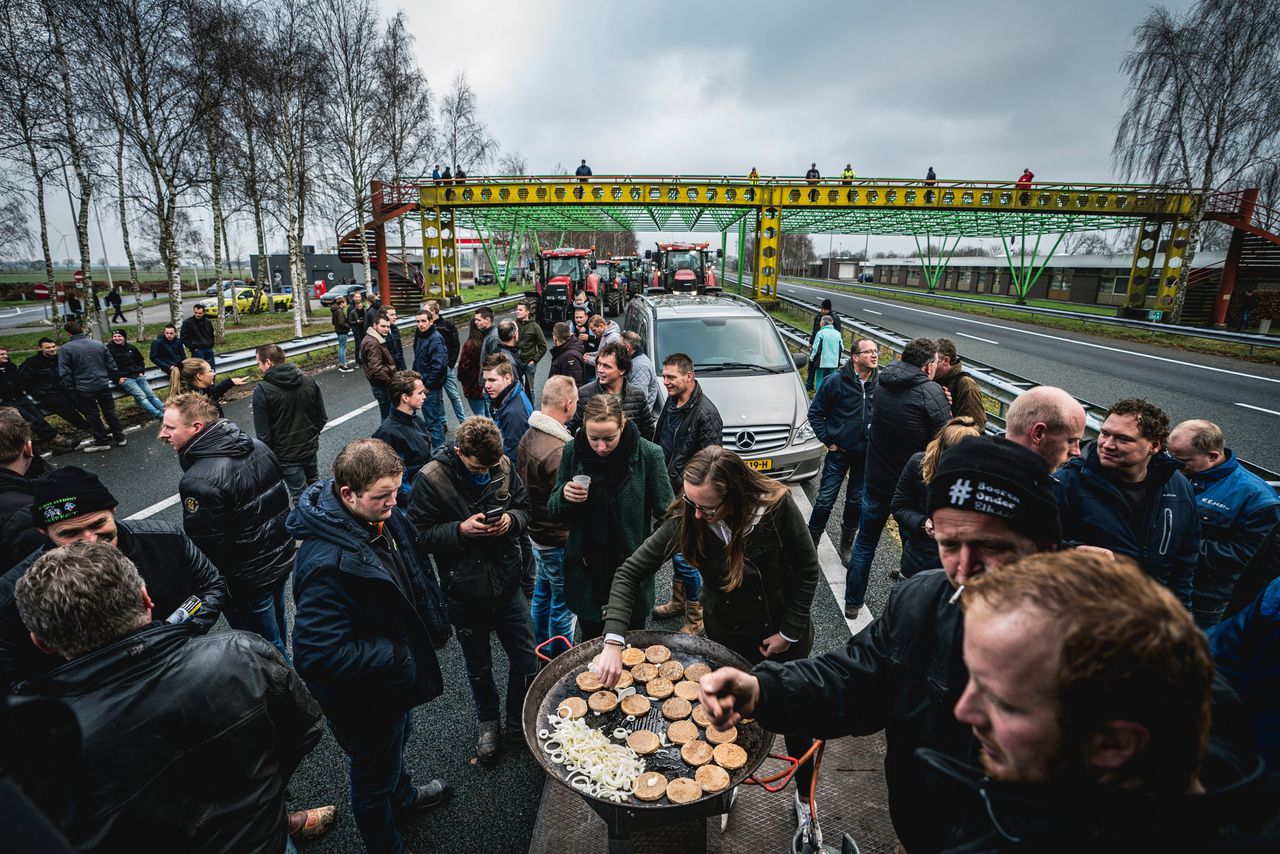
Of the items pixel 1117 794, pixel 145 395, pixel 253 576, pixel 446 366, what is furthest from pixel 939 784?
pixel 145 395

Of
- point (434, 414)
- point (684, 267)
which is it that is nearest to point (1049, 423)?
point (434, 414)

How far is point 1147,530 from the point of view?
2.69 m

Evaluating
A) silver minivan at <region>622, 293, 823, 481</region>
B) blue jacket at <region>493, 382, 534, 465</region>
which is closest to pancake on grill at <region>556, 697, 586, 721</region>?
blue jacket at <region>493, 382, 534, 465</region>

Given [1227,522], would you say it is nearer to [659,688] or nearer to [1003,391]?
[659,688]

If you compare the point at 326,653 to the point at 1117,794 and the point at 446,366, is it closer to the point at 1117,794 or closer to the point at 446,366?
the point at 1117,794

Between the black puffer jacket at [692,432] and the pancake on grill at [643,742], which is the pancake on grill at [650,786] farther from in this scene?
the black puffer jacket at [692,432]

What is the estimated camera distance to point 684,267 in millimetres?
28281

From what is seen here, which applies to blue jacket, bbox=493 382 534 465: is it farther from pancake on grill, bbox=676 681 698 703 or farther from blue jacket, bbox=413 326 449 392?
blue jacket, bbox=413 326 449 392

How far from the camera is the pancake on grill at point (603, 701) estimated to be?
8.24 ft

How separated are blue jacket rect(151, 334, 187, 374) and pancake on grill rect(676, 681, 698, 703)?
11282 mm

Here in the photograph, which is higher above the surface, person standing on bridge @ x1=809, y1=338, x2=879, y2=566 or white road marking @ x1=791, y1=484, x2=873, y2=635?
person standing on bridge @ x1=809, y1=338, x2=879, y2=566

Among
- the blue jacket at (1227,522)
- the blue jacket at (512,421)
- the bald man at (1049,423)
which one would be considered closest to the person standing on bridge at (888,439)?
the bald man at (1049,423)

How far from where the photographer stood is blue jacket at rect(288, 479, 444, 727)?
7.46 feet

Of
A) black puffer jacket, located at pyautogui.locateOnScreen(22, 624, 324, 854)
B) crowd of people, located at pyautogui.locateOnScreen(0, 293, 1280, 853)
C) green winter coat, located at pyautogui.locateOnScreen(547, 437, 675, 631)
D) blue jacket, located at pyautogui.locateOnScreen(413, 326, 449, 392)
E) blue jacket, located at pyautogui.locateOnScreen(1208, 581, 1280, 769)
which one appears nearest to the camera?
crowd of people, located at pyautogui.locateOnScreen(0, 293, 1280, 853)
